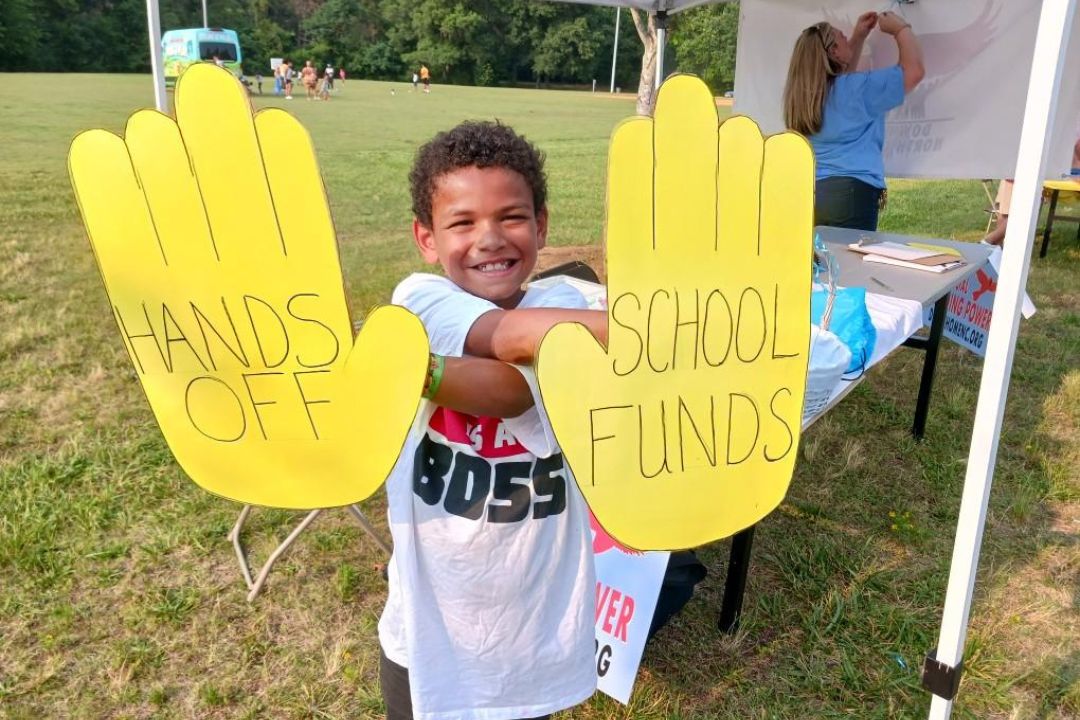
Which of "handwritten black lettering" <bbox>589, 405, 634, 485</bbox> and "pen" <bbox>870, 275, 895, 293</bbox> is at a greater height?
"handwritten black lettering" <bbox>589, 405, 634, 485</bbox>

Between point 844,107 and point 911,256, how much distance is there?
667 mm

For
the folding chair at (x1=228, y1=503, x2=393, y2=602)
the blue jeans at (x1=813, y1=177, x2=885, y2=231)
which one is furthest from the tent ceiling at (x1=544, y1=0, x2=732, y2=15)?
the folding chair at (x1=228, y1=503, x2=393, y2=602)

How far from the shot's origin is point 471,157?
90 cm

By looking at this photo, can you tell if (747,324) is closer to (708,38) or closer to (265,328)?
(265,328)

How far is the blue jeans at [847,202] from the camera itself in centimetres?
309

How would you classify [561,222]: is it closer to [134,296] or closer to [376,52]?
[376,52]

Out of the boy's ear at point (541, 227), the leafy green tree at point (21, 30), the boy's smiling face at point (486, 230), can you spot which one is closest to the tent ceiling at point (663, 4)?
the boy's ear at point (541, 227)

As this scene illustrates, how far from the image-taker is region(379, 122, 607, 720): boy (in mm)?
894

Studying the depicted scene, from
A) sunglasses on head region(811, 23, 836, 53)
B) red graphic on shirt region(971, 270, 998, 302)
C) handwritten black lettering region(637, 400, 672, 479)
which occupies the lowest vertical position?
red graphic on shirt region(971, 270, 998, 302)

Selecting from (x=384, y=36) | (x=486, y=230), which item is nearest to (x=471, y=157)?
(x=486, y=230)

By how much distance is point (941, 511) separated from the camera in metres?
2.43

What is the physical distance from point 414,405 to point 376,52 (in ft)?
38.2

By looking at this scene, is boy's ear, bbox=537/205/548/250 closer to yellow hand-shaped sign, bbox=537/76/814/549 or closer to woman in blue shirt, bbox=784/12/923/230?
yellow hand-shaped sign, bbox=537/76/814/549

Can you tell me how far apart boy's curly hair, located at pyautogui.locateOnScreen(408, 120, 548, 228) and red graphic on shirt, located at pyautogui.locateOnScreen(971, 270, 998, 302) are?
9.88 ft
